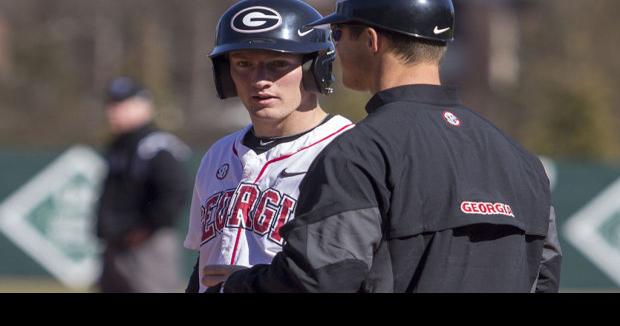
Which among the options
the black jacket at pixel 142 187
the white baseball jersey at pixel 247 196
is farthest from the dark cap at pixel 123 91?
the white baseball jersey at pixel 247 196

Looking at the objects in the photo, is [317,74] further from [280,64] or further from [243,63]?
[243,63]

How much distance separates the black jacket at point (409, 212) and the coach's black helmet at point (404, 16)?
6.3 inches

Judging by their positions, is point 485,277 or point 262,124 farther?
point 262,124

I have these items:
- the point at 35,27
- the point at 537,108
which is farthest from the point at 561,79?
the point at 35,27

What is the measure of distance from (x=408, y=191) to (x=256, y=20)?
1.24 metres

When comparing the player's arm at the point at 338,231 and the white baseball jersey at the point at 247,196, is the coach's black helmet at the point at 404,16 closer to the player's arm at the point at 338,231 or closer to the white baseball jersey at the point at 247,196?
the player's arm at the point at 338,231

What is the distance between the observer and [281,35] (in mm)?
4133

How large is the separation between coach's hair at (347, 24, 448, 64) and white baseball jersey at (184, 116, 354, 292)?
69cm

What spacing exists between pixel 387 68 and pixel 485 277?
0.64 m

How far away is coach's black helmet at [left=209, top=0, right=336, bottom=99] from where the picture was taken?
13.5 feet

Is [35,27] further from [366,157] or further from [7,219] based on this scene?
[366,157]

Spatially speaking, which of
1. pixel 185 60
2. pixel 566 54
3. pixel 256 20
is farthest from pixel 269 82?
pixel 185 60

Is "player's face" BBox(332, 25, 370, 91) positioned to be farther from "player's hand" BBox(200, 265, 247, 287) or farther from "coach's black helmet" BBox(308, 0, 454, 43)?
"player's hand" BBox(200, 265, 247, 287)

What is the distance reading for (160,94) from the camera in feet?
101
